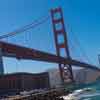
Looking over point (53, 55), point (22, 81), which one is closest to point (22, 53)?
point (53, 55)

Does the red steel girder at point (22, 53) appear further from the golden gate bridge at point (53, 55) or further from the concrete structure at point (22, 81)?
the concrete structure at point (22, 81)

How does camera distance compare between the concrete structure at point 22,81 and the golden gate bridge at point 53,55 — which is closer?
the golden gate bridge at point 53,55

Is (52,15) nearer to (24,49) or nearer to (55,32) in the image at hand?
(55,32)

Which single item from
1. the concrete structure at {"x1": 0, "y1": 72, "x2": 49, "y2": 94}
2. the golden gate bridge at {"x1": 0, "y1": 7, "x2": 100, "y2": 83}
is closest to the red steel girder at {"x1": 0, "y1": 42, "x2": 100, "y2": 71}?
the golden gate bridge at {"x1": 0, "y1": 7, "x2": 100, "y2": 83}

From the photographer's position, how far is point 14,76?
61906 millimetres

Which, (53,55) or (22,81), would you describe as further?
(22,81)

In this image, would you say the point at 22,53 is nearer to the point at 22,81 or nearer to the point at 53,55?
the point at 53,55

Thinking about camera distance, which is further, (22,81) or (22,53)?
(22,81)

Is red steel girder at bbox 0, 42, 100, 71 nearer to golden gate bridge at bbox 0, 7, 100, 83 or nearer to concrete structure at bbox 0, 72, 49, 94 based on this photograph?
golden gate bridge at bbox 0, 7, 100, 83

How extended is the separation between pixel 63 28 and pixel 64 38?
248 centimetres

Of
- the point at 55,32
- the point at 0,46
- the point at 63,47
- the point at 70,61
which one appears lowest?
the point at 0,46

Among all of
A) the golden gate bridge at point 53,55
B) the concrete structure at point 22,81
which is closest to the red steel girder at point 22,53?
the golden gate bridge at point 53,55

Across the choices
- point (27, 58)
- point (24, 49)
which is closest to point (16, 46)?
point (24, 49)

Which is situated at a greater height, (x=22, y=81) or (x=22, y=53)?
(x=22, y=81)
